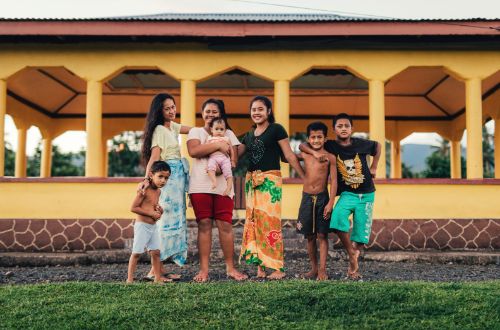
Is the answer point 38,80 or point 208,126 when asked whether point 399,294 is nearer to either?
point 208,126

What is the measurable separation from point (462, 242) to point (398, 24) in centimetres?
346

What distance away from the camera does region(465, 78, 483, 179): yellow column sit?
8.68m

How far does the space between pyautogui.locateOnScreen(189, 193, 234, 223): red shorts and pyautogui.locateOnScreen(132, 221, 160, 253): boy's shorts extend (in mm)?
443

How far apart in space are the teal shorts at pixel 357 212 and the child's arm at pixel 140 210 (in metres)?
1.67

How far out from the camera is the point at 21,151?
41.7 ft

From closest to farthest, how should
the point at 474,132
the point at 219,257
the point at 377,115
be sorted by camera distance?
the point at 219,257 < the point at 474,132 < the point at 377,115

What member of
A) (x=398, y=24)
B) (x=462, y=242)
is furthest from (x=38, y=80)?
(x=462, y=242)

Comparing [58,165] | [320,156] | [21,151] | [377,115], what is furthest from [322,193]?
[58,165]

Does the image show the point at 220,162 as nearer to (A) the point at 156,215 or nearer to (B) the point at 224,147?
(B) the point at 224,147

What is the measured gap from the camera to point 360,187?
18.1 ft

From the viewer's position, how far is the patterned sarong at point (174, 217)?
5.37 metres

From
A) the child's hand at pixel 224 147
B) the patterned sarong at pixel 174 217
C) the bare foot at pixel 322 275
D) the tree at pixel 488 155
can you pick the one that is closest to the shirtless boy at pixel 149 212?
the patterned sarong at pixel 174 217

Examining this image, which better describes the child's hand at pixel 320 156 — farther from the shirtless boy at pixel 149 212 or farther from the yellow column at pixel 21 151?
the yellow column at pixel 21 151

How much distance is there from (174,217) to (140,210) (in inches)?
17.6
